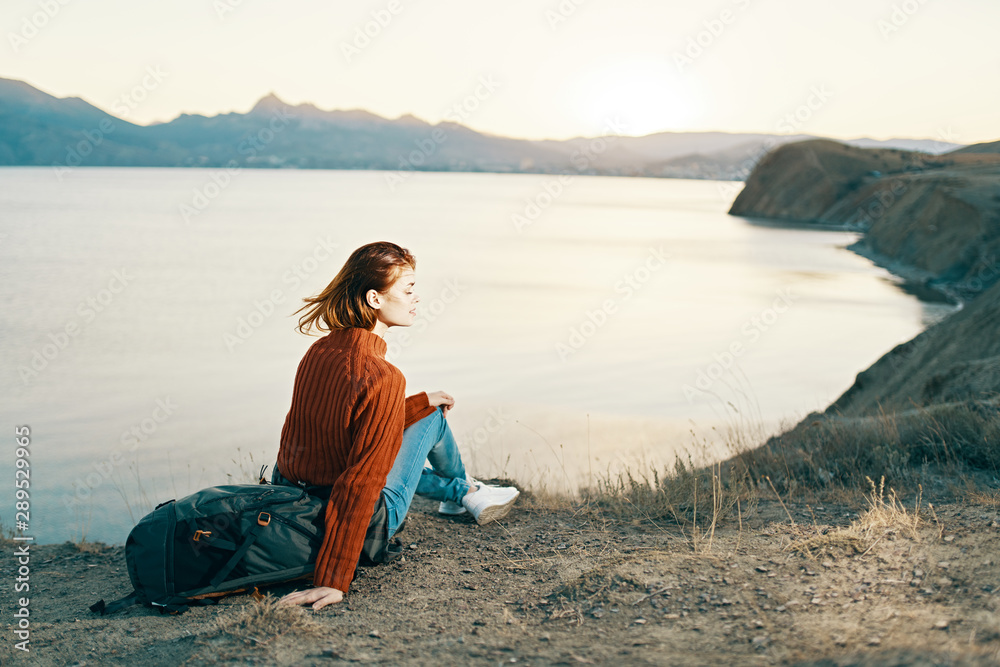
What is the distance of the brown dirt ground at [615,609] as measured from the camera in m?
2.90

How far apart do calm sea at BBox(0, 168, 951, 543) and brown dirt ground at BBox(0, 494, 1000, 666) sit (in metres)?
2.34

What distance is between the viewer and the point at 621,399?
1202 cm

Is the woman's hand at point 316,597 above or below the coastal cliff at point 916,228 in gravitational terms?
below

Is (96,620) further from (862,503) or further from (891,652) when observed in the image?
(862,503)

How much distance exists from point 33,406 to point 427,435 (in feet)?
31.5

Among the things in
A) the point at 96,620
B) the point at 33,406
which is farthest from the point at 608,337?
the point at 96,620

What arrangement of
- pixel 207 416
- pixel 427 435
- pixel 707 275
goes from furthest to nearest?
pixel 707 275 < pixel 207 416 < pixel 427 435

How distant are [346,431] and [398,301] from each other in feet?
2.11
